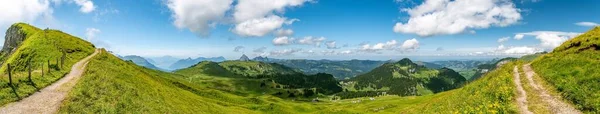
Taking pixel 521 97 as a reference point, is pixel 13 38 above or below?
above

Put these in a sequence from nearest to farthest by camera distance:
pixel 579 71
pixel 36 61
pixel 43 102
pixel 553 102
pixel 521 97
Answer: pixel 553 102
pixel 521 97
pixel 579 71
pixel 43 102
pixel 36 61

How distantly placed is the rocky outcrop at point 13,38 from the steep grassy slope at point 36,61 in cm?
160

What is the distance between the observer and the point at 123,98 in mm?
55312

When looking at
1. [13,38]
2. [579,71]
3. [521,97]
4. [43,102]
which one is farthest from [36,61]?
[579,71]

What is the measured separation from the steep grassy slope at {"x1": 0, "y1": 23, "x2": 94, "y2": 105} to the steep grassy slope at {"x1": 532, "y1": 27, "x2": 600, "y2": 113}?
207 feet

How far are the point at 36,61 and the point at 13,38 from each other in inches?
2787

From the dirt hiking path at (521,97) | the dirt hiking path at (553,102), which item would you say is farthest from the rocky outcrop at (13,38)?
the dirt hiking path at (553,102)

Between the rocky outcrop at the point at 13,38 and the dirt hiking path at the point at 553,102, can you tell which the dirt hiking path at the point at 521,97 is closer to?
the dirt hiking path at the point at 553,102

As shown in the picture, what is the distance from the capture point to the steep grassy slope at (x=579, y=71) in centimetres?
3293

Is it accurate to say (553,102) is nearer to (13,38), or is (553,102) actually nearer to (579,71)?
(579,71)

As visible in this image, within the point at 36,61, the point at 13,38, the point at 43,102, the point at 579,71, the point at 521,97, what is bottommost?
the point at 43,102

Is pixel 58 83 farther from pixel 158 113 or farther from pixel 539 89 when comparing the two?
pixel 539 89

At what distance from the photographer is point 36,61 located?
310 feet

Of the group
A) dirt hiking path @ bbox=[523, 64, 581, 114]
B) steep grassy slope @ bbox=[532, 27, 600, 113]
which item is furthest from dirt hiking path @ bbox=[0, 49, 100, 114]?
steep grassy slope @ bbox=[532, 27, 600, 113]
